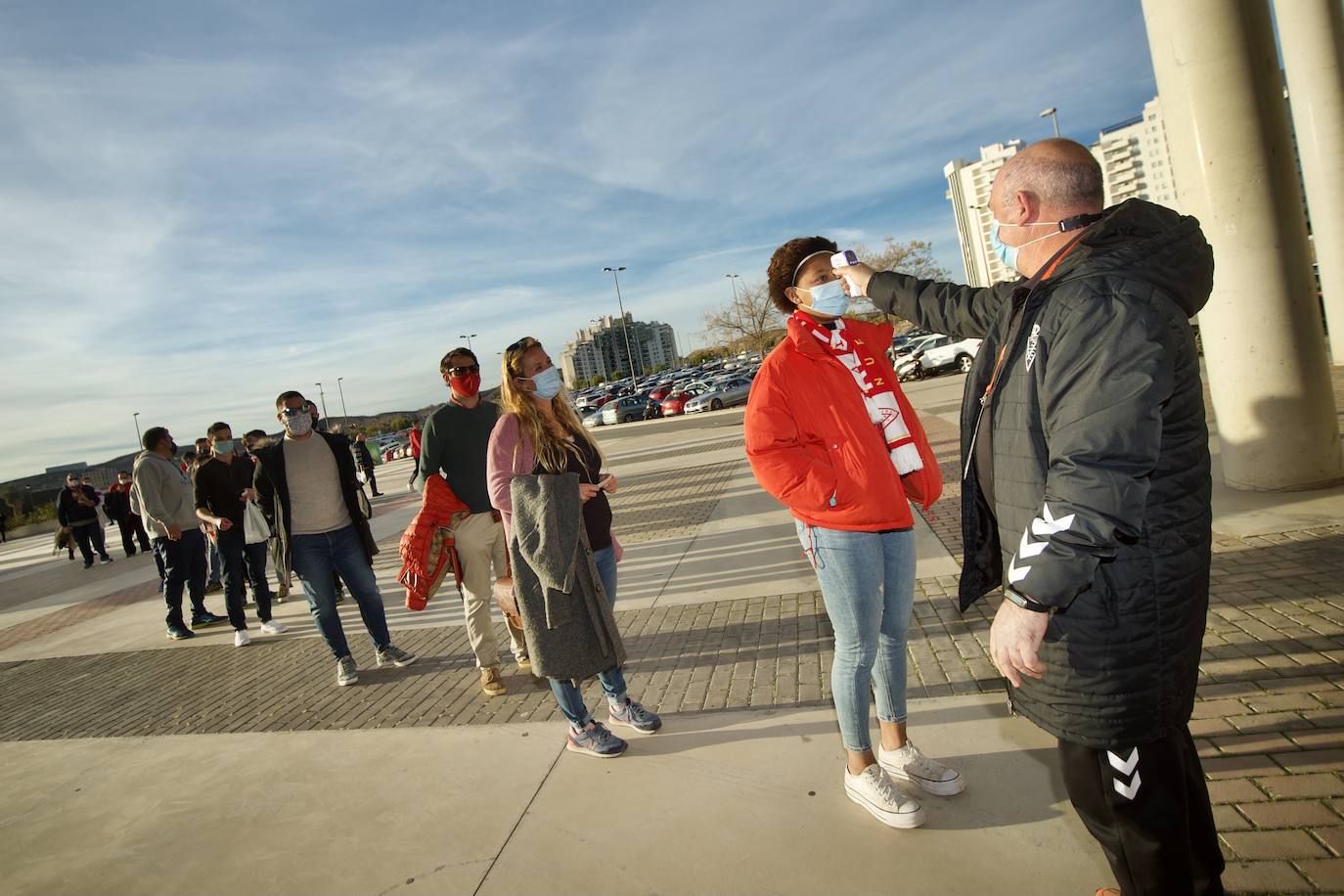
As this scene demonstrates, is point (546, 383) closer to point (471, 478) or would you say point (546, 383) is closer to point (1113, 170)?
point (471, 478)

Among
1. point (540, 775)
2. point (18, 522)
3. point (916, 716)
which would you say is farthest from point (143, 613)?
point (18, 522)

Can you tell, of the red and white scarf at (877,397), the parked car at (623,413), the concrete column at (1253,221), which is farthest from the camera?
the parked car at (623,413)

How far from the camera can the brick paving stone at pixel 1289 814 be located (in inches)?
87.6

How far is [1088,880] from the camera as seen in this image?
7.07ft

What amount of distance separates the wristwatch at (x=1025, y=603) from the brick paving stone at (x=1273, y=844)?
1.33 meters

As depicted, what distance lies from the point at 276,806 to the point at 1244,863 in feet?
12.3

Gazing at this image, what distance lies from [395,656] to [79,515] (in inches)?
547

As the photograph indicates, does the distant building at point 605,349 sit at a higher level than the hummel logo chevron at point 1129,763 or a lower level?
higher

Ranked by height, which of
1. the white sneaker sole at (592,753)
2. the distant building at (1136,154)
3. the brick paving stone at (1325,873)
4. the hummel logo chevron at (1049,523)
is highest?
the distant building at (1136,154)

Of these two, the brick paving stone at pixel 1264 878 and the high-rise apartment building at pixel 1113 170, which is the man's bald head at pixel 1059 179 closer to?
the brick paving stone at pixel 1264 878

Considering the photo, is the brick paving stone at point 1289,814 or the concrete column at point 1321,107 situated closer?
the brick paving stone at point 1289,814

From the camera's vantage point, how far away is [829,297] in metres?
2.64

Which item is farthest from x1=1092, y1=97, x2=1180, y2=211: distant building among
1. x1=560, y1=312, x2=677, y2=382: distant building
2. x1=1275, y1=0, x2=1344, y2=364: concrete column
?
x1=1275, y1=0, x2=1344, y2=364: concrete column

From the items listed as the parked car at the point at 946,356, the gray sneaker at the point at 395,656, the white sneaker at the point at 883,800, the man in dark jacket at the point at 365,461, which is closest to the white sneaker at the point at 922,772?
the white sneaker at the point at 883,800
